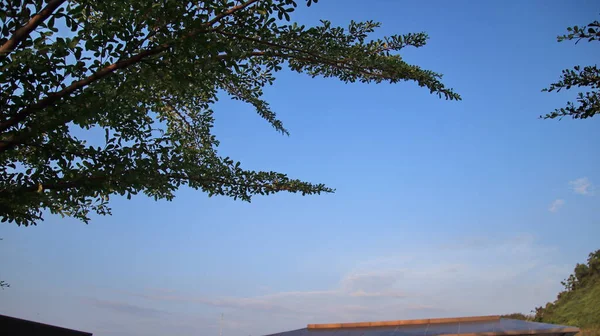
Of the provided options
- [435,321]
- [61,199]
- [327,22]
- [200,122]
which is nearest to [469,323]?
[435,321]

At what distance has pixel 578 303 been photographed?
2375cm

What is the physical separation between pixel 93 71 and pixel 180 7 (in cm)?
94

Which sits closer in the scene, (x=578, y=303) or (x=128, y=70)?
(x=128, y=70)

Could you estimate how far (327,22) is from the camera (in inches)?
172

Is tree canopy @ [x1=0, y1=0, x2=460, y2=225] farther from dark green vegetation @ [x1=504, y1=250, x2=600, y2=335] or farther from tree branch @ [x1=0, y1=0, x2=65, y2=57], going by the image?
dark green vegetation @ [x1=504, y1=250, x2=600, y2=335]

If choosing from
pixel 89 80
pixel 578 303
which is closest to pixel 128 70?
pixel 89 80

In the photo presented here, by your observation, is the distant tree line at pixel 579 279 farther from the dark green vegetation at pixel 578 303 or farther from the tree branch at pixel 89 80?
the tree branch at pixel 89 80

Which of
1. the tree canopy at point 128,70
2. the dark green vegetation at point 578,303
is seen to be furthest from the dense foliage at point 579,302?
the tree canopy at point 128,70

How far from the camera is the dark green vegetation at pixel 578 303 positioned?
2169cm

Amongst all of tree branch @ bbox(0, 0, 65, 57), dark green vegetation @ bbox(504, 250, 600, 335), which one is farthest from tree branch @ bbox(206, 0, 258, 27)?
dark green vegetation @ bbox(504, 250, 600, 335)

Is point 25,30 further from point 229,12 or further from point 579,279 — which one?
point 579,279

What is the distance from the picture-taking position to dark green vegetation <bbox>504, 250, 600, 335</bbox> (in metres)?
21.7

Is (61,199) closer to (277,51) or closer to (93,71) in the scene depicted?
(93,71)

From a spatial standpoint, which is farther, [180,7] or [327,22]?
[327,22]
